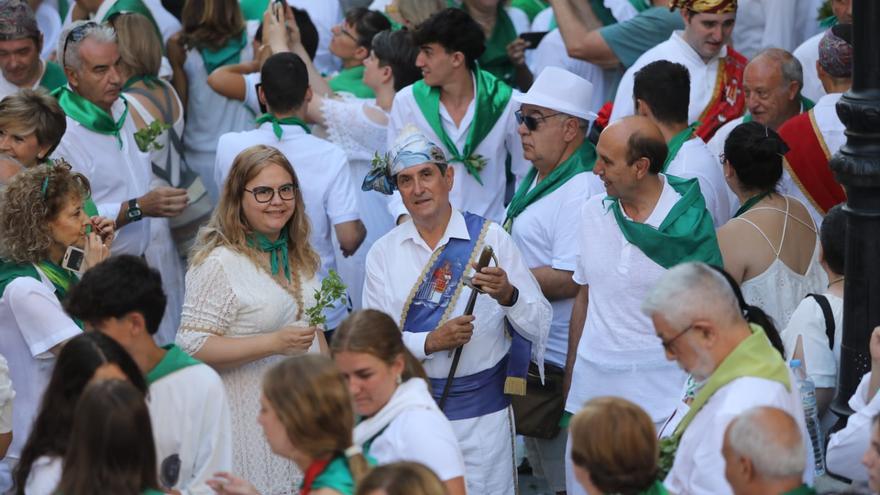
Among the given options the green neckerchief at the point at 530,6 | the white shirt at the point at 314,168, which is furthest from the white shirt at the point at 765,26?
the white shirt at the point at 314,168

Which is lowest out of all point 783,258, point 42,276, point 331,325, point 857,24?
point 331,325

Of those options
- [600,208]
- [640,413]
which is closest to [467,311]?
[600,208]

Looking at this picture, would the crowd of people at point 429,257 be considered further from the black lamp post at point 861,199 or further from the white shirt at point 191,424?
the black lamp post at point 861,199

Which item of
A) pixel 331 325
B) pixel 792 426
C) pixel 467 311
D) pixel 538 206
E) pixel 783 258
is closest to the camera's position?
pixel 792 426

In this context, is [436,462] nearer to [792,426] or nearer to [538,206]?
[792,426]

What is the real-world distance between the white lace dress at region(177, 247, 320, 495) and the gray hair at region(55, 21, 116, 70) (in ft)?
8.02

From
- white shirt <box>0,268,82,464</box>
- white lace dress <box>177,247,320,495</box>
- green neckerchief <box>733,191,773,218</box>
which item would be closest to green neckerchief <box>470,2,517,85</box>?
green neckerchief <box>733,191,773,218</box>

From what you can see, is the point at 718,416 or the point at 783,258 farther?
the point at 783,258

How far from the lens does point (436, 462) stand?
13.3ft

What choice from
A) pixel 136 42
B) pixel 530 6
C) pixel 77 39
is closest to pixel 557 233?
pixel 77 39

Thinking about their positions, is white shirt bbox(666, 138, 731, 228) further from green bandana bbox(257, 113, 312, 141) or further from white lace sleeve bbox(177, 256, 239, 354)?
white lace sleeve bbox(177, 256, 239, 354)

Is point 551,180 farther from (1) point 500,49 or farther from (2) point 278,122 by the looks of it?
(1) point 500,49

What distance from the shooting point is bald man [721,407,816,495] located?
3.54 meters

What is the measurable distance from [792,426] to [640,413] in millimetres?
414
